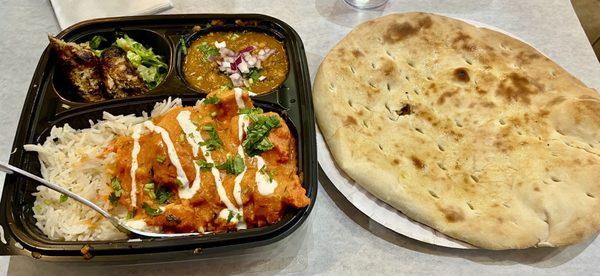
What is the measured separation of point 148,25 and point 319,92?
0.97m

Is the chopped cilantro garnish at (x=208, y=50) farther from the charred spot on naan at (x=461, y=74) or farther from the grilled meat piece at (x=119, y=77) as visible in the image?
the charred spot on naan at (x=461, y=74)

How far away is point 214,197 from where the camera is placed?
1.78 m

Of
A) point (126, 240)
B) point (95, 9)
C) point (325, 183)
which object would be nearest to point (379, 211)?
point (325, 183)

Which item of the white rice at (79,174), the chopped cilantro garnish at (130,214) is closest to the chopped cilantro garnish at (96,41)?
the white rice at (79,174)

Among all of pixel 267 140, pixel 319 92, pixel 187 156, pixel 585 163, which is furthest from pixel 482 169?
pixel 187 156

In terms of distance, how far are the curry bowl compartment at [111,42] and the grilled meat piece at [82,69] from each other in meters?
0.03

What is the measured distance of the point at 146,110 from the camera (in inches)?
83.7

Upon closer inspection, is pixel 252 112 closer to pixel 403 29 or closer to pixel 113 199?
pixel 113 199

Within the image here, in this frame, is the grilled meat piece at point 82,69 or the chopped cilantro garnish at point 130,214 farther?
the grilled meat piece at point 82,69

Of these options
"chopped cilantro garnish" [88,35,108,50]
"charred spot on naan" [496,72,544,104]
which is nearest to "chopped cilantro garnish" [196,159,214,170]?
"chopped cilantro garnish" [88,35,108,50]

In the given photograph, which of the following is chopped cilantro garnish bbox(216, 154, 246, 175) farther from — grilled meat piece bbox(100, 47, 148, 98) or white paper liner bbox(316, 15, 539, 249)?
grilled meat piece bbox(100, 47, 148, 98)

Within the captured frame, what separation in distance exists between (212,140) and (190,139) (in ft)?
0.28

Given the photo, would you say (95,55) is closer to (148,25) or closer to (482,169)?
(148,25)

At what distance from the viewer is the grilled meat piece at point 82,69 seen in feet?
7.06
